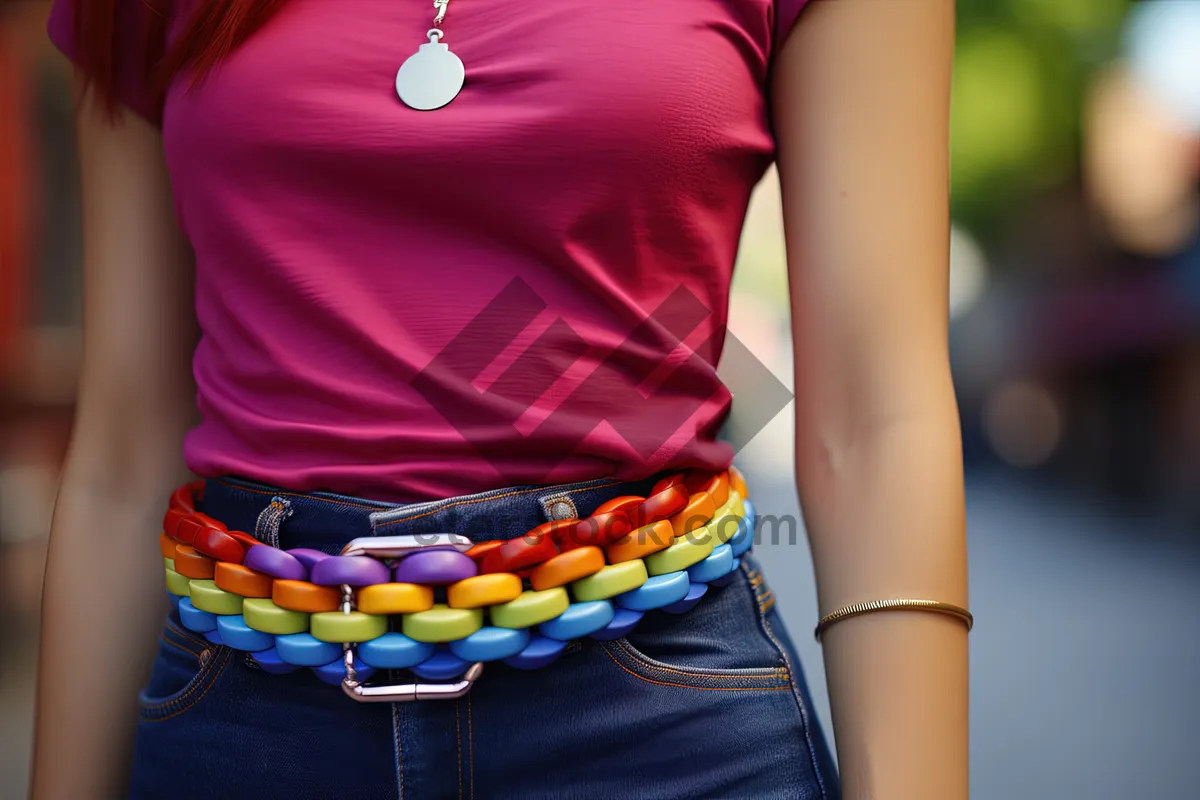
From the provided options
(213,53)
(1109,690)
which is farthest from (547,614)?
(1109,690)

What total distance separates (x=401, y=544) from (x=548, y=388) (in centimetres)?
21

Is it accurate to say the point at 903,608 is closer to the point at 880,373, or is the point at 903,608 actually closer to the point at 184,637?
the point at 880,373

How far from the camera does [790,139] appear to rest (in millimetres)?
1003

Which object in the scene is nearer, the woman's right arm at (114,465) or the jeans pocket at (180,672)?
the jeans pocket at (180,672)

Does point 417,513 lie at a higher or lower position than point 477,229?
lower

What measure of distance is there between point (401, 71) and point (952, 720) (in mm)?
825

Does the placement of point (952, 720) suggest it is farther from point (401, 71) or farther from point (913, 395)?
point (401, 71)

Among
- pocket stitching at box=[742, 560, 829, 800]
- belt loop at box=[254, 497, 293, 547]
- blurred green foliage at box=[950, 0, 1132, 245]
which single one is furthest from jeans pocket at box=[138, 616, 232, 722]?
blurred green foliage at box=[950, 0, 1132, 245]

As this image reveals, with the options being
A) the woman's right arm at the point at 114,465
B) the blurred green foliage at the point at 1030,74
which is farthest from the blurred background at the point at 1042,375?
the woman's right arm at the point at 114,465

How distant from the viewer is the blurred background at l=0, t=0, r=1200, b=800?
156 inches

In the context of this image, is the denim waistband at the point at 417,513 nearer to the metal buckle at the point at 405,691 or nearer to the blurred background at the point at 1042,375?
the metal buckle at the point at 405,691

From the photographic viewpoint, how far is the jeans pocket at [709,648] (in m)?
0.92

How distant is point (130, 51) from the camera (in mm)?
1151

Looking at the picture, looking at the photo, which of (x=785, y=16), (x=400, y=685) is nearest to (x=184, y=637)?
(x=400, y=685)
